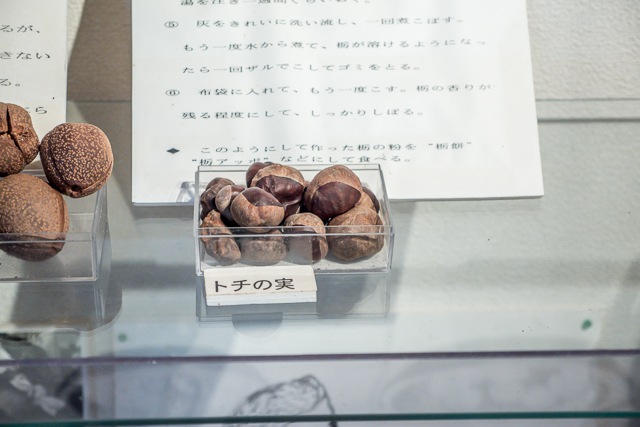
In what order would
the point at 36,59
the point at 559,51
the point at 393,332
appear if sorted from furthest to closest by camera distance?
the point at 559,51
the point at 36,59
the point at 393,332

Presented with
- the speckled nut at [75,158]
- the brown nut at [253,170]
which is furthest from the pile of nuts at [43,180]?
the brown nut at [253,170]

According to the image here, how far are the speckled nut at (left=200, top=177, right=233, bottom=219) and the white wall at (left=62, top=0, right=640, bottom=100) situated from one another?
24cm

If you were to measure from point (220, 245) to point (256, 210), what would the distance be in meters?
0.03

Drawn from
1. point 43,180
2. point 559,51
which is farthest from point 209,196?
point 559,51

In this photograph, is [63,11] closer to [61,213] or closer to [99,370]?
[61,213]

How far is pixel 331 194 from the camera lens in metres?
0.59

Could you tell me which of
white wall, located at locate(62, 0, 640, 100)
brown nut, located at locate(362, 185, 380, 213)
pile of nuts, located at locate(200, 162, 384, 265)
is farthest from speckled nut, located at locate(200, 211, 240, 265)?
white wall, located at locate(62, 0, 640, 100)

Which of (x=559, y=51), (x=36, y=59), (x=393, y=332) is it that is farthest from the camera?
(x=559, y=51)

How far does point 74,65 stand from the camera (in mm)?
802

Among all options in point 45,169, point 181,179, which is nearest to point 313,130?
point 181,179

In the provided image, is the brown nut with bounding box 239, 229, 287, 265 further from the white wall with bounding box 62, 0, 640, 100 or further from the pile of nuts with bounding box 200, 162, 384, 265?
the white wall with bounding box 62, 0, 640, 100

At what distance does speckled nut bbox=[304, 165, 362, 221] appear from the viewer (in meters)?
0.59

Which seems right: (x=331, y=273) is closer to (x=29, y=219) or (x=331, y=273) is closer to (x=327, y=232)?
(x=327, y=232)

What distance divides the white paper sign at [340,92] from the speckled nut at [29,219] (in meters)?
0.12
